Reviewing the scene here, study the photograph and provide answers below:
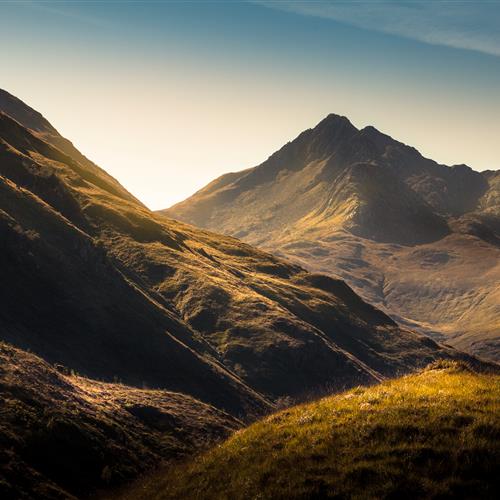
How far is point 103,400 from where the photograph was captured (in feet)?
179

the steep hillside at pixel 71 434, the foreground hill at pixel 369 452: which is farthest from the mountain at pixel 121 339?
the foreground hill at pixel 369 452

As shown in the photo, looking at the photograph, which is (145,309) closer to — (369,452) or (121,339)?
(121,339)

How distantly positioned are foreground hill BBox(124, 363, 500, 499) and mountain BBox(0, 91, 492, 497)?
11.4 meters

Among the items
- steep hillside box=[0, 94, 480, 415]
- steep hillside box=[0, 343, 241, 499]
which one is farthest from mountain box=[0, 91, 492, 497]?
steep hillside box=[0, 94, 480, 415]

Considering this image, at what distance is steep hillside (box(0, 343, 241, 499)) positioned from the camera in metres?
31.0

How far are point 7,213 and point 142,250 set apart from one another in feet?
176

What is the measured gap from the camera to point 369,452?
63.7ft

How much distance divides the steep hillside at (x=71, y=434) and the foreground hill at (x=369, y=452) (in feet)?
26.4

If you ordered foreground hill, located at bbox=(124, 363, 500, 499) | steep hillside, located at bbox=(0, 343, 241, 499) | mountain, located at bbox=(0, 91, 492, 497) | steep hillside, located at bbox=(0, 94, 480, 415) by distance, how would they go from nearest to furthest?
foreground hill, located at bbox=(124, 363, 500, 499), steep hillside, located at bbox=(0, 343, 241, 499), mountain, located at bbox=(0, 91, 492, 497), steep hillside, located at bbox=(0, 94, 480, 415)

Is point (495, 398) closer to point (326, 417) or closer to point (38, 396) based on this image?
point (326, 417)

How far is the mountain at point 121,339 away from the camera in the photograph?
39.6 m

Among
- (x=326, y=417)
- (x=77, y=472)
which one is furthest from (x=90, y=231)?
(x=326, y=417)

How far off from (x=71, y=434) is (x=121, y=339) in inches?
2639

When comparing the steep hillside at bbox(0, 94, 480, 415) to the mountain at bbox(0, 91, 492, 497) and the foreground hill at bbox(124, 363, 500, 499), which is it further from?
the foreground hill at bbox(124, 363, 500, 499)
